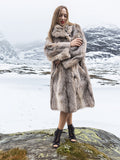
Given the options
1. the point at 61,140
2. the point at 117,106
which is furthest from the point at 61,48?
the point at 117,106

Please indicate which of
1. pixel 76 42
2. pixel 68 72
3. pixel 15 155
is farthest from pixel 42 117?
pixel 76 42

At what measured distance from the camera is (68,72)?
330cm

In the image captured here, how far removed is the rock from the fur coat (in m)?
0.91

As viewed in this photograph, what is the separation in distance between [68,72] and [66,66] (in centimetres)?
14

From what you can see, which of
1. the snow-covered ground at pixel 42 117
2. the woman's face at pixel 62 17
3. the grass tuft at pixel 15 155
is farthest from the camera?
the snow-covered ground at pixel 42 117

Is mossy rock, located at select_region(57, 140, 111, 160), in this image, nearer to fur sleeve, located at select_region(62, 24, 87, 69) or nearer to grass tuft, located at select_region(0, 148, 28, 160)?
grass tuft, located at select_region(0, 148, 28, 160)

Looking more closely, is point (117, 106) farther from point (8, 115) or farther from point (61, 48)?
point (61, 48)

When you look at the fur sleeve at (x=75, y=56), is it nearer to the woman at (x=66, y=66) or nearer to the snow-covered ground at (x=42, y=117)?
the woman at (x=66, y=66)

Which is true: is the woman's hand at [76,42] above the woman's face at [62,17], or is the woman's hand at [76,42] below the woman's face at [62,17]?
below

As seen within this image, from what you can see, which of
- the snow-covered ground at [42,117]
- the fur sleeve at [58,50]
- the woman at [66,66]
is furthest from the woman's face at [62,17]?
the snow-covered ground at [42,117]

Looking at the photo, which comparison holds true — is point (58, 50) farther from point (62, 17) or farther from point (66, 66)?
point (62, 17)

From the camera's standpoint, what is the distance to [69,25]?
353 centimetres

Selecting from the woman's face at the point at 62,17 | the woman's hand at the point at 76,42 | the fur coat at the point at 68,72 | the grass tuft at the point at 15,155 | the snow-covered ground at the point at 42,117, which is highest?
the woman's face at the point at 62,17

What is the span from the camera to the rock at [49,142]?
10.6 feet
